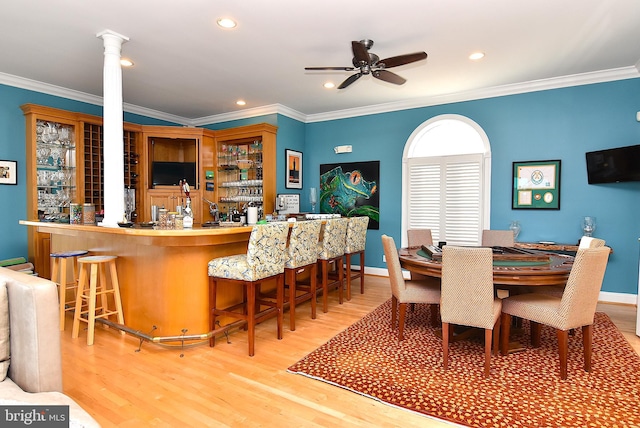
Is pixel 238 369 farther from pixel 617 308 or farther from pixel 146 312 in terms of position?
pixel 617 308

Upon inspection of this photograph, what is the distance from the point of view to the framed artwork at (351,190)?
19.6 ft

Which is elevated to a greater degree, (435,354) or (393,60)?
(393,60)

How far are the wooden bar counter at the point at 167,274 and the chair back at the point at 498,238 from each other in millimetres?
2819

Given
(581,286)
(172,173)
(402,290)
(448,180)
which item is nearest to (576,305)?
(581,286)

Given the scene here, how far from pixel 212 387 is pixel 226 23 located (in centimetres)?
305

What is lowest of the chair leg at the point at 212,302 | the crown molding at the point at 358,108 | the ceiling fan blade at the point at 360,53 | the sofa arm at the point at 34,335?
the chair leg at the point at 212,302

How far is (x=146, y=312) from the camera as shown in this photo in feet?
10.3

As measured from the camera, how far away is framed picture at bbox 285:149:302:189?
619 cm

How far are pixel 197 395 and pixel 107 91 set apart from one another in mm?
2921

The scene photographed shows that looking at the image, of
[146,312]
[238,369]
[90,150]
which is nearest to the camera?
[238,369]

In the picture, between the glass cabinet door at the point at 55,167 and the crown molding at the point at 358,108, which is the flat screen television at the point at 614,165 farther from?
the glass cabinet door at the point at 55,167

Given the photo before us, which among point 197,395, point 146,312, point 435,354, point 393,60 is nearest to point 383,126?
point 393,60

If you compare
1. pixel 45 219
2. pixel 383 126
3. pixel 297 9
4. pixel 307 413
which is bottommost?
pixel 307 413

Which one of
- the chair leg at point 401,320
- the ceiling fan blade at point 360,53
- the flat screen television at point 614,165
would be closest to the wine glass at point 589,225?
the flat screen television at point 614,165
